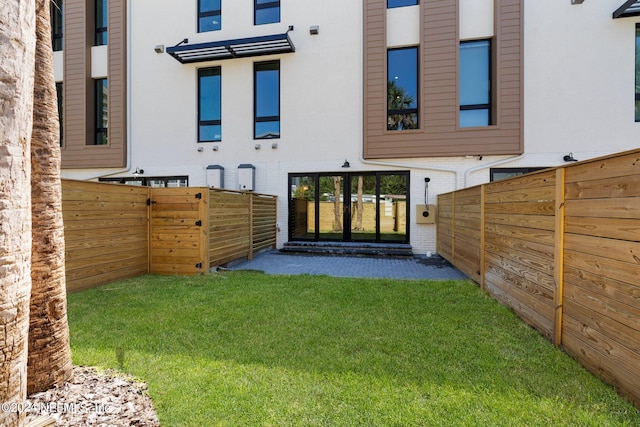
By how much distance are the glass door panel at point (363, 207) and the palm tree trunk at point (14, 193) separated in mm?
8050

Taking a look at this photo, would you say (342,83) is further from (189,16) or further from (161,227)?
(161,227)

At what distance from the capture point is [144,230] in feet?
19.6

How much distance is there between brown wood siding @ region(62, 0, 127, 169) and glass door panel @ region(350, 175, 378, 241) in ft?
24.9

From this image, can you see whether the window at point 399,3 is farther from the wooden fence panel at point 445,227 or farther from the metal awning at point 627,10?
the wooden fence panel at point 445,227

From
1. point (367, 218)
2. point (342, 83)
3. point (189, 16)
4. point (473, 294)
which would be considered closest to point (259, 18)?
point (189, 16)

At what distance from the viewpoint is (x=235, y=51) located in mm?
9375

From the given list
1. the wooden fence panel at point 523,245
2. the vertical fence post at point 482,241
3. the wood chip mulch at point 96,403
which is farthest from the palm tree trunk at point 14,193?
the vertical fence post at point 482,241

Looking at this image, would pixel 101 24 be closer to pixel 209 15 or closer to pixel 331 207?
pixel 209 15

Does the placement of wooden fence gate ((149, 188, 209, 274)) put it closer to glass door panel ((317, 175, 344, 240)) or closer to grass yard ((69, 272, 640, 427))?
grass yard ((69, 272, 640, 427))

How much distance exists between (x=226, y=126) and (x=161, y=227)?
4872mm

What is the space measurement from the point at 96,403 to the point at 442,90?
9171 mm

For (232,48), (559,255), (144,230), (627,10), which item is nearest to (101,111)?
(232,48)

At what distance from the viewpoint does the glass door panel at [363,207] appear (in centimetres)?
912

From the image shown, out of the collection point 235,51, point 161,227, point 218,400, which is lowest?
point 218,400
